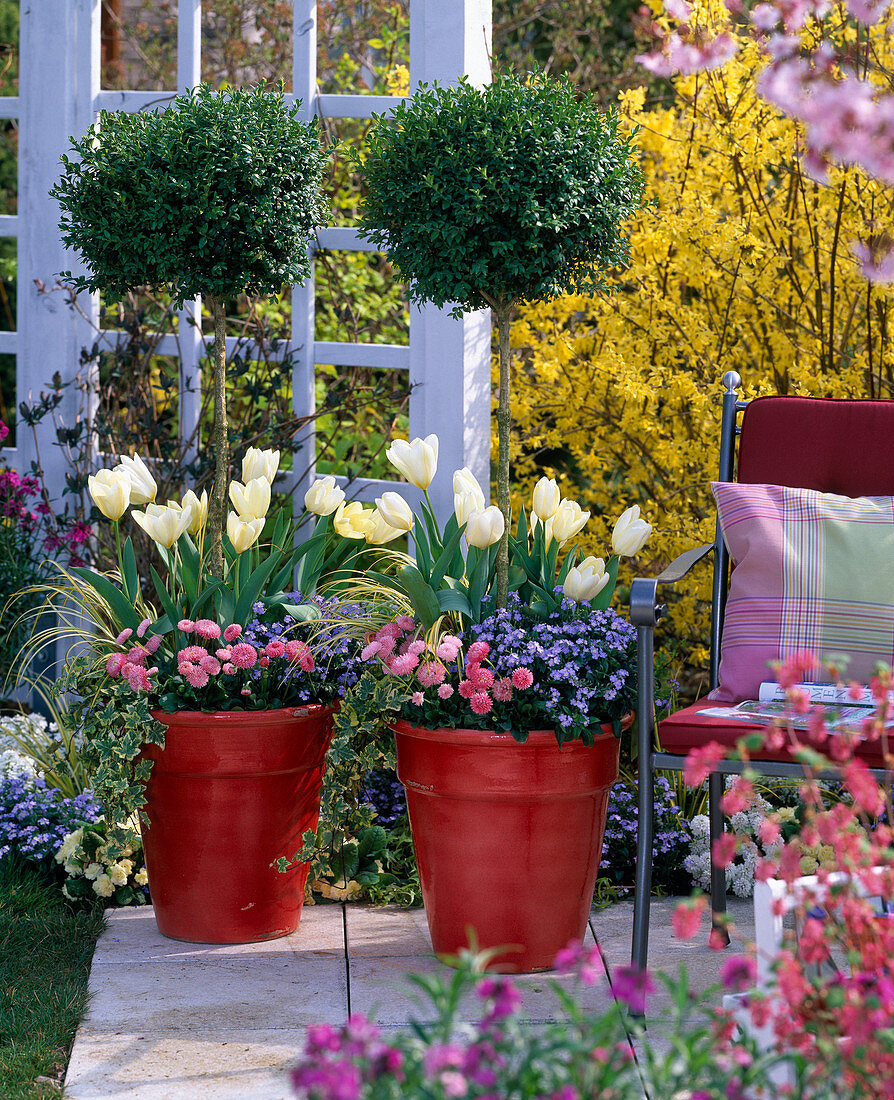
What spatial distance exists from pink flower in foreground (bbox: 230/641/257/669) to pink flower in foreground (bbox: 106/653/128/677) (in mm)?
210

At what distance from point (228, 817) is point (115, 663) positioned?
0.36m

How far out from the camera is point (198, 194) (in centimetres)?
236

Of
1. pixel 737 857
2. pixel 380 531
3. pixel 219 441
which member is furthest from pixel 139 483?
pixel 737 857

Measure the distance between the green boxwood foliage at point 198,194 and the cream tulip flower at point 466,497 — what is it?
573 mm

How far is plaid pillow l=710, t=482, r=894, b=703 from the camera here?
7.18 ft

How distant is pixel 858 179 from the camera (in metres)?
3.01

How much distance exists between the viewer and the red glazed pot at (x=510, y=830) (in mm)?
2217

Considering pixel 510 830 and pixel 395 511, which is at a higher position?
pixel 395 511

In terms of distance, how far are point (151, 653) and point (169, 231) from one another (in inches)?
31.8

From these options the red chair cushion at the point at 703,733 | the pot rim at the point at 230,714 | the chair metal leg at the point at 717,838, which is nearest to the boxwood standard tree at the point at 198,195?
the pot rim at the point at 230,714

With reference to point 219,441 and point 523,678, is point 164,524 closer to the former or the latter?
point 219,441

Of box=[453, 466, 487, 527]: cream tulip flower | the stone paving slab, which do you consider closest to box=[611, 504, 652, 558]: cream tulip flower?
box=[453, 466, 487, 527]: cream tulip flower

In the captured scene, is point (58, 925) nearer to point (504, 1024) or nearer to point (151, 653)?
point (151, 653)

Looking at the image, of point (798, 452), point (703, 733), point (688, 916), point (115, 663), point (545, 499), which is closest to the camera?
point (688, 916)
